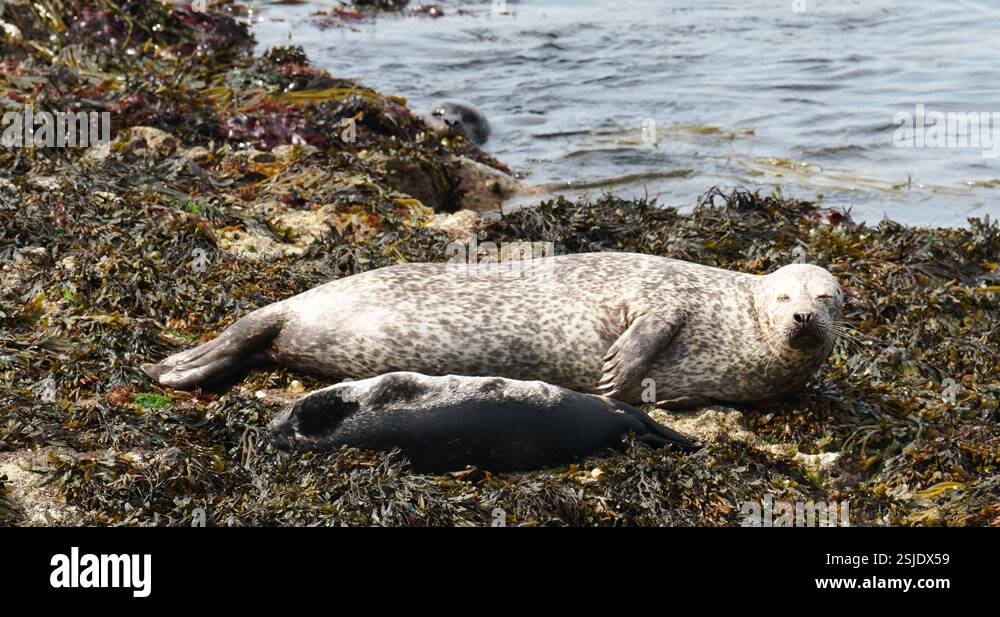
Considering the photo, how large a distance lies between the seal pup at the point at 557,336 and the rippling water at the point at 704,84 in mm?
4201

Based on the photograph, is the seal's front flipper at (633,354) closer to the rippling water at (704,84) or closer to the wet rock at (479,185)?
the wet rock at (479,185)

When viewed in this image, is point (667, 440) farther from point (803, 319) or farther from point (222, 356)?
point (222, 356)

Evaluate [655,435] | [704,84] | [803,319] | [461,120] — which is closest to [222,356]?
[655,435]

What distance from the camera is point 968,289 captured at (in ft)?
24.3

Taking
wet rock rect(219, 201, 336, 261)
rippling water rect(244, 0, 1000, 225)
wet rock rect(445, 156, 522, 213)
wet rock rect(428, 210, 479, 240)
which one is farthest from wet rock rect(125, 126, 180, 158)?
rippling water rect(244, 0, 1000, 225)

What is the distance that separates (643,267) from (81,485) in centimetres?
294

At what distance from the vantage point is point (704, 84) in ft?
52.9

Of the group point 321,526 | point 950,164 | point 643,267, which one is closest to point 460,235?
point 643,267

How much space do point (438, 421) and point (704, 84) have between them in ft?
38.7

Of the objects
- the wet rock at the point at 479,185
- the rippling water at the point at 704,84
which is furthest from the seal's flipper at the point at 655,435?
the rippling water at the point at 704,84

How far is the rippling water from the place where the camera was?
12352 mm

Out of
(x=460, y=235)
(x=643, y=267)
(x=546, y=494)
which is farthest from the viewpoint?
(x=460, y=235)

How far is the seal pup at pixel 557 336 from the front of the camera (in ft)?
19.4

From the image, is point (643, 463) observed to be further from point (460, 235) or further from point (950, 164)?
point (950, 164)
